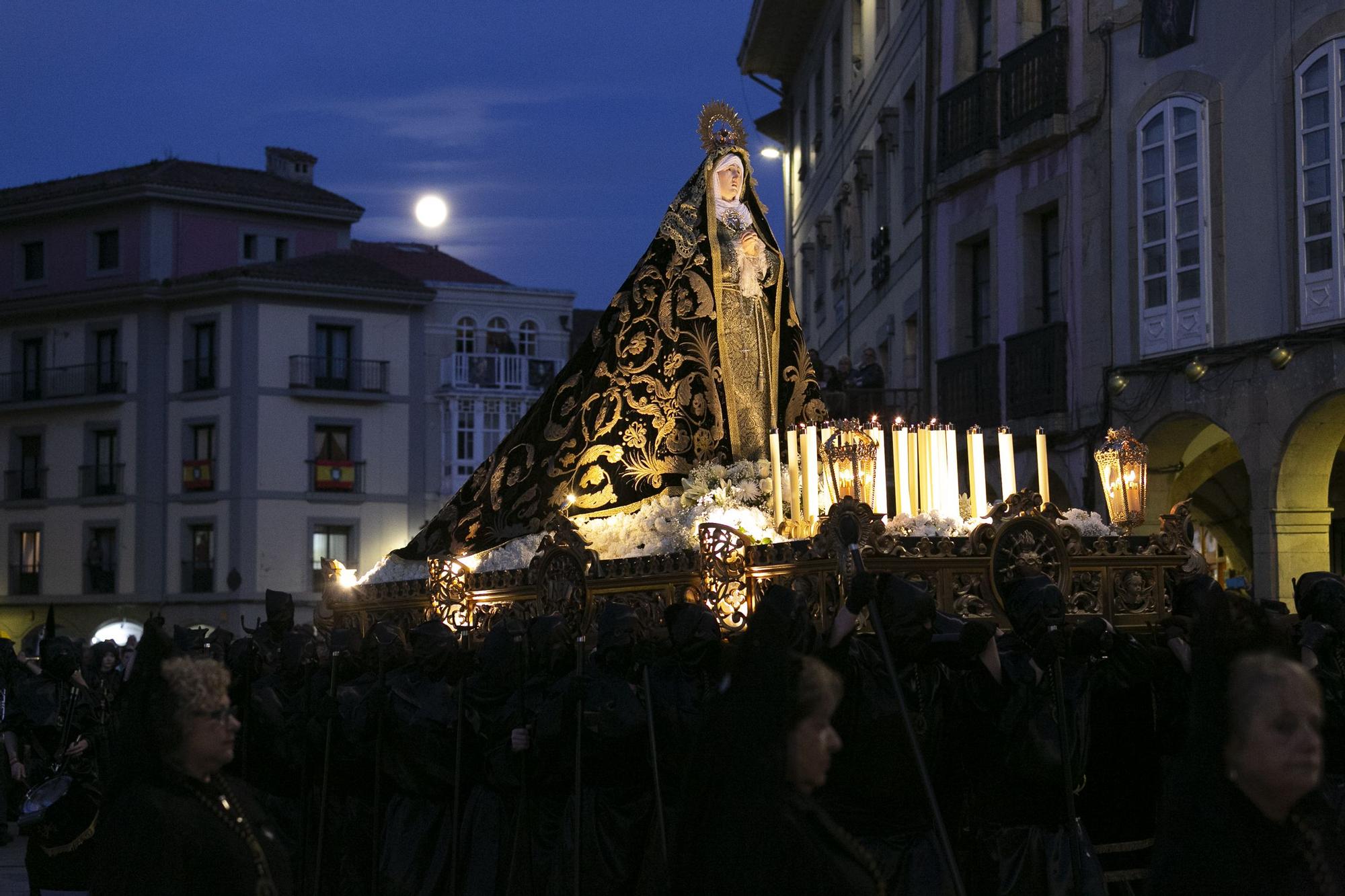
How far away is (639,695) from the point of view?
315 inches

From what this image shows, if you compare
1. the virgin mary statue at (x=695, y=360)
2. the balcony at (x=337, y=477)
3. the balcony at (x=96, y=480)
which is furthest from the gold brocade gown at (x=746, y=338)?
the balcony at (x=96, y=480)

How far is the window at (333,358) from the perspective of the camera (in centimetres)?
4256

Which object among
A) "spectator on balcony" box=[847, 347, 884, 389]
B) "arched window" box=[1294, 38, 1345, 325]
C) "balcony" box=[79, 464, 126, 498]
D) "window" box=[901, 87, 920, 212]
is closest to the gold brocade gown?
"arched window" box=[1294, 38, 1345, 325]

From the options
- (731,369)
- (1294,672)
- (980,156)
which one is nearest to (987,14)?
(980,156)

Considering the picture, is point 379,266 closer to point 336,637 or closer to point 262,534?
point 262,534

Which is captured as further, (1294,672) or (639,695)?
(639,695)

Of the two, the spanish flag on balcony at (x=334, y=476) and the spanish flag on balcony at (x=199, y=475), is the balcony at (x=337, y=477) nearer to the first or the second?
the spanish flag on balcony at (x=334, y=476)

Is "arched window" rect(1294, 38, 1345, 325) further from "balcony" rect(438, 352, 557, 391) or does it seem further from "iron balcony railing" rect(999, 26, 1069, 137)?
"balcony" rect(438, 352, 557, 391)

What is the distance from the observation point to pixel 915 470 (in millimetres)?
8766

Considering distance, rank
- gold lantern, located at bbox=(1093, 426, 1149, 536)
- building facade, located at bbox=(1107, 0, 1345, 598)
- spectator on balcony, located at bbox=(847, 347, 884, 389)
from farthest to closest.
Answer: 1. spectator on balcony, located at bbox=(847, 347, 884, 389)
2. building facade, located at bbox=(1107, 0, 1345, 598)
3. gold lantern, located at bbox=(1093, 426, 1149, 536)

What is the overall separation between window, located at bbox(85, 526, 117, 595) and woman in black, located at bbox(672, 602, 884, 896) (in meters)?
39.6

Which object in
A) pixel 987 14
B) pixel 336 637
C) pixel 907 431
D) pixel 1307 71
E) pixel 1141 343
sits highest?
pixel 987 14

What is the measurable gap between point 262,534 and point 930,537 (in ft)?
114

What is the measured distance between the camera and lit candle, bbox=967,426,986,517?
850 centimetres
